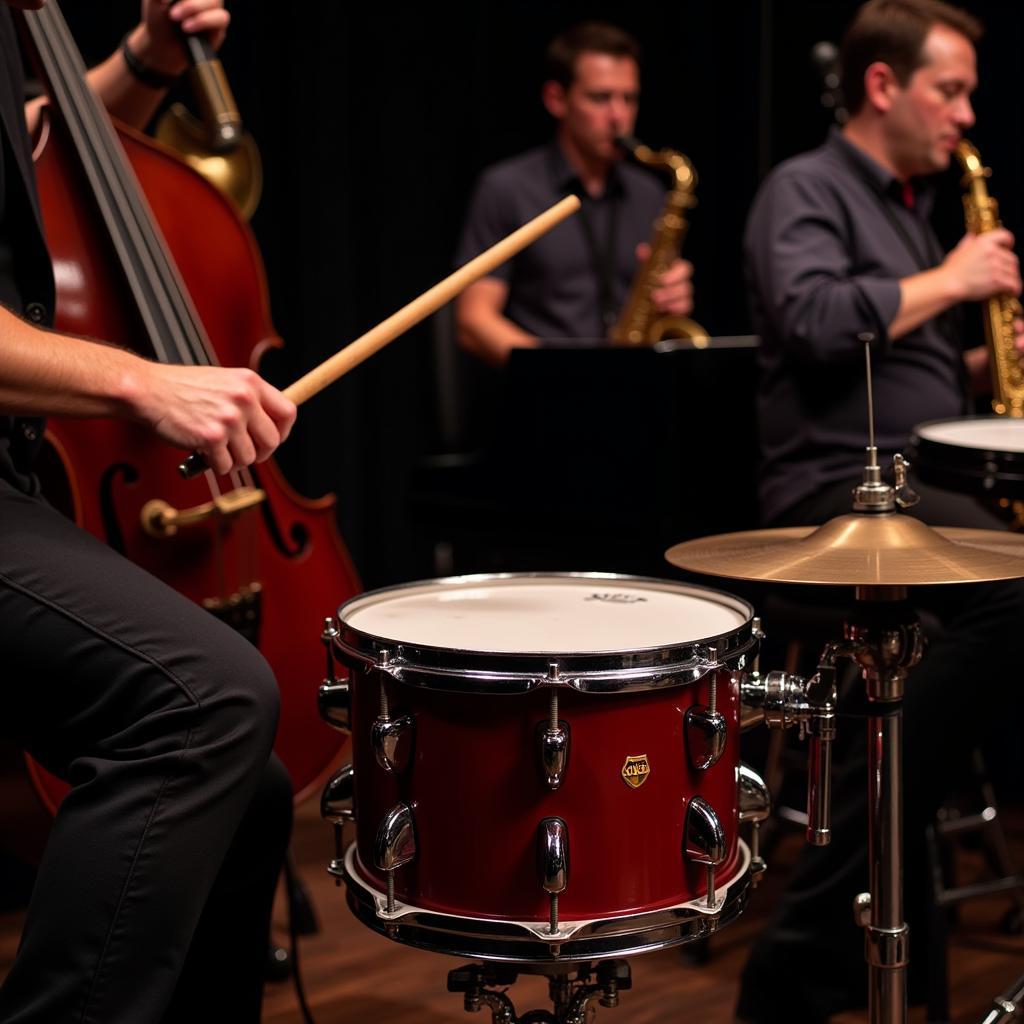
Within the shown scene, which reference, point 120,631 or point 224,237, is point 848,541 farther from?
point 224,237

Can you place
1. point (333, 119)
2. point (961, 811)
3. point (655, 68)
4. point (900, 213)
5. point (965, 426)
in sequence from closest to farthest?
1. point (965, 426)
2. point (900, 213)
3. point (961, 811)
4. point (333, 119)
5. point (655, 68)

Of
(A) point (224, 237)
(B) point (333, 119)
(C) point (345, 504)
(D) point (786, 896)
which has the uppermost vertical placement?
(B) point (333, 119)

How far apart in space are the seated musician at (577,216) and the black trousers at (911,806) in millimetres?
1499

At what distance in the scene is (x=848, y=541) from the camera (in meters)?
1.43

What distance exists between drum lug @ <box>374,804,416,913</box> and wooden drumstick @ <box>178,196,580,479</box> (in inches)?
14.1

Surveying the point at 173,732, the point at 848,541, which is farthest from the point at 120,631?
the point at 848,541

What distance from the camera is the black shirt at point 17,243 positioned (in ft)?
4.58

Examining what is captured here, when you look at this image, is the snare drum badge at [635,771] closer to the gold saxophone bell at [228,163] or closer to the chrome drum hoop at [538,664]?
the chrome drum hoop at [538,664]

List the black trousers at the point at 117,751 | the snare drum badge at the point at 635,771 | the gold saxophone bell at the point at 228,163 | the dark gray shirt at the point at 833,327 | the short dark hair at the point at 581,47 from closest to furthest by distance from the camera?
the black trousers at the point at 117,751
the snare drum badge at the point at 635,771
the dark gray shirt at the point at 833,327
the gold saxophone bell at the point at 228,163
the short dark hair at the point at 581,47

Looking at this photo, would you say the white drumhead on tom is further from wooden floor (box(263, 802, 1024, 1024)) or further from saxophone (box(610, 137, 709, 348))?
saxophone (box(610, 137, 709, 348))

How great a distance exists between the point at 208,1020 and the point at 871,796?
0.74m

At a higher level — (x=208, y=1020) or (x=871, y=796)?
(x=871, y=796)

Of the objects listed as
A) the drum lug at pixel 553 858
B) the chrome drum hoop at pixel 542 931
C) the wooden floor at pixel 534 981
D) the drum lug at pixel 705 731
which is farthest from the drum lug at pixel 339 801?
the wooden floor at pixel 534 981

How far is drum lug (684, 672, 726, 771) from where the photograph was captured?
131 cm
